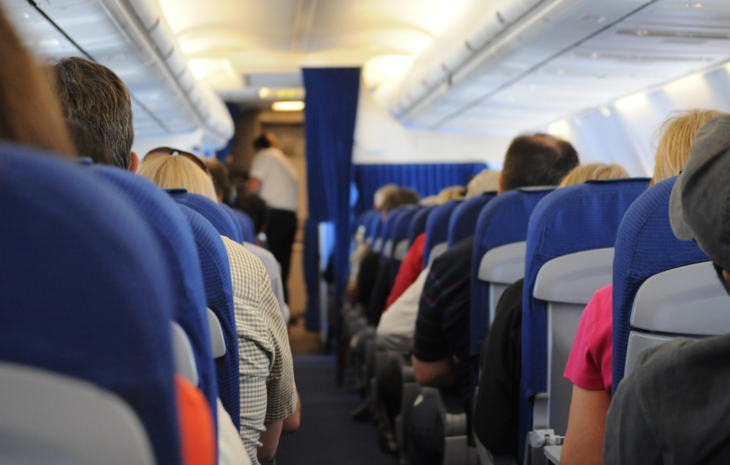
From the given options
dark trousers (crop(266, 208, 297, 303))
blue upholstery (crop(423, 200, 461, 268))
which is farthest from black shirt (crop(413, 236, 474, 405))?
dark trousers (crop(266, 208, 297, 303))

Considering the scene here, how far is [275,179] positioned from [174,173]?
700 cm

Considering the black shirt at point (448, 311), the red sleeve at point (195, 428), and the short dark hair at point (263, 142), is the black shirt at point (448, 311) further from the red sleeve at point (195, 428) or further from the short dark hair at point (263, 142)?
the short dark hair at point (263, 142)

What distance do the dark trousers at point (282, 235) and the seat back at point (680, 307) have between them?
286 inches

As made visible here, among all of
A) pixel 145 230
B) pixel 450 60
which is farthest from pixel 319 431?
pixel 145 230

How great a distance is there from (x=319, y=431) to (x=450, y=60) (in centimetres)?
325

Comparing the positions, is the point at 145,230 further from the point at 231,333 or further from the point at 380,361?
the point at 380,361

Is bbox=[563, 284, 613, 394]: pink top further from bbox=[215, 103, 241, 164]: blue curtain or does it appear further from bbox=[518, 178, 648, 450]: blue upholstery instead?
bbox=[215, 103, 241, 164]: blue curtain

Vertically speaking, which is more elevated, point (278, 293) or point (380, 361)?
point (278, 293)

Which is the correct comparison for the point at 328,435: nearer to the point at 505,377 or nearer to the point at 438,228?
the point at 438,228

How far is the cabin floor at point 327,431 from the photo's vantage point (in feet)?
15.2

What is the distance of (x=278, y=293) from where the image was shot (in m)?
3.09

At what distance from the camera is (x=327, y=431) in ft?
17.3

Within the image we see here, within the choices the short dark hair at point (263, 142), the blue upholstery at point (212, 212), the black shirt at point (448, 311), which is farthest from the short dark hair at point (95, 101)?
the short dark hair at point (263, 142)

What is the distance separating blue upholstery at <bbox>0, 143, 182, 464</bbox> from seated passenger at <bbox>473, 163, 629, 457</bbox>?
1886 millimetres
